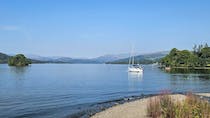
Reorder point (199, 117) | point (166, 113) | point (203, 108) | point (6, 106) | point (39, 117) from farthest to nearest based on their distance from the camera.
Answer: point (6, 106) < point (39, 117) < point (166, 113) < point (203, 108) < point (199, 117)

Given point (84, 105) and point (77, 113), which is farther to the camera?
point (84, 105)

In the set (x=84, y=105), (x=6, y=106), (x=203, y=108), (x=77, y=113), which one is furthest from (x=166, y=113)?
(x=6, y=106)

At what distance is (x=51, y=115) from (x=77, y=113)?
8.63ft

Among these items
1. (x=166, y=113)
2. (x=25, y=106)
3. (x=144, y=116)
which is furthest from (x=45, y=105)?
(x=166, y=113)

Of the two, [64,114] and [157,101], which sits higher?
[157,101]

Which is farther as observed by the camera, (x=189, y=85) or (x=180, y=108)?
(x=189, y=85)

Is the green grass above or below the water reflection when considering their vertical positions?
above

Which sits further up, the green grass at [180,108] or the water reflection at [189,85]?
the green grass at [180,108]

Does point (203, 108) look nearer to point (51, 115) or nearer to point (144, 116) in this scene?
point (144, 116)

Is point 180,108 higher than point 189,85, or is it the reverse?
point 180,108

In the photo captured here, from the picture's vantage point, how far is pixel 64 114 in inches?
1260

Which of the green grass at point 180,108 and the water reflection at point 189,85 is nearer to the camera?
the green grass at point 180,108

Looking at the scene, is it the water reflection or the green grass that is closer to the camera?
the green grass

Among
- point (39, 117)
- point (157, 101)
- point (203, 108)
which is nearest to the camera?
point (203, 108)
